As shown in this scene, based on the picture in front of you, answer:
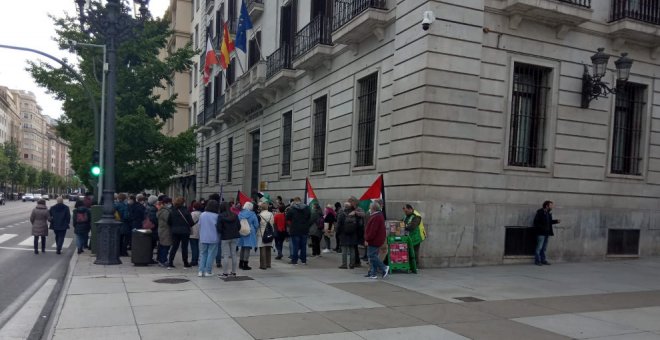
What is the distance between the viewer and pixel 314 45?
17.8 meters

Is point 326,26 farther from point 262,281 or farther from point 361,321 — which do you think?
point 361,321

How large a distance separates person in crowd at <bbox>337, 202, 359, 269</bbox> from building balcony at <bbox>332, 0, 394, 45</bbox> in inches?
211

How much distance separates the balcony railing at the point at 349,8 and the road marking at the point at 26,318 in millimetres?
10559

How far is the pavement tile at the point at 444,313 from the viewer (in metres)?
7.25

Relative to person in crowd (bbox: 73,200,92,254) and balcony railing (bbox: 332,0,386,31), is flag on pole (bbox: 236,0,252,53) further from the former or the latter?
person in crowd (bbox: 73,200,92,254)

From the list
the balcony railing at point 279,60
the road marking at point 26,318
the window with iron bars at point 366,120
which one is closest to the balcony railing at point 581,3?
the window with iron bars at point 366,120

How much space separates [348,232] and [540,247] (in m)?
5.33

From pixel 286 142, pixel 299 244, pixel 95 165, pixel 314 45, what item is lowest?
pixel 299 244

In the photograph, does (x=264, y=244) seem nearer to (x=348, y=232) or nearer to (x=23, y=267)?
(x=348, y=232)

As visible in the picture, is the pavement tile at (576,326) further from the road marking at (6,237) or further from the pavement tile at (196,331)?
the road marking at (6,237)

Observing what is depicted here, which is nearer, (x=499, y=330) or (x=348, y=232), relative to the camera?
(x=499, y=330)

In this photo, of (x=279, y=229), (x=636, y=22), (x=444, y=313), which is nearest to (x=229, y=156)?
(x=279, y=229)

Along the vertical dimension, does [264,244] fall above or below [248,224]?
below

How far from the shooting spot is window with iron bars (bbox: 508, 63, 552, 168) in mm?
13922
